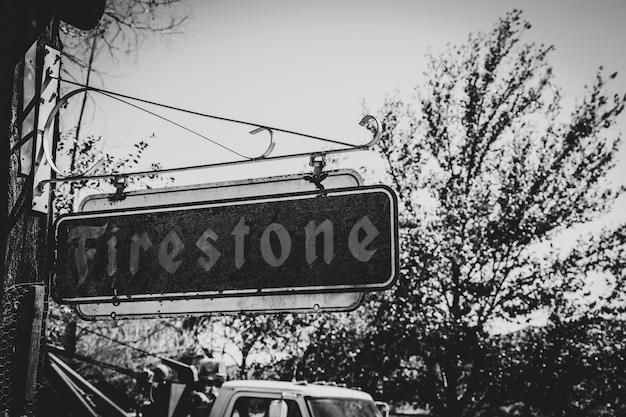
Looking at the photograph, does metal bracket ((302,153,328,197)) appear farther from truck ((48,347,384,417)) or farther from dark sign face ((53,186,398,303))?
truck ((48,347,384,417))

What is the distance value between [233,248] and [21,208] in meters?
0.98

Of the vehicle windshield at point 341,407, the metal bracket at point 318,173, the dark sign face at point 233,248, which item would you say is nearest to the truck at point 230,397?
the vehicle windshield at point 341,407

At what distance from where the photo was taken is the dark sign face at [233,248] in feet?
7.06

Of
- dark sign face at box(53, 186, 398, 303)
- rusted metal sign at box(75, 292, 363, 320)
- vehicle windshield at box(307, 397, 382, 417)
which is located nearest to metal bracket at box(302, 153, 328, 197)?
dark sign face at box(53, 186, 398, 303)

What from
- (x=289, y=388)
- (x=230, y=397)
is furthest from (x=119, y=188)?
(x=230, y=397)

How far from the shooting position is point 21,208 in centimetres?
260

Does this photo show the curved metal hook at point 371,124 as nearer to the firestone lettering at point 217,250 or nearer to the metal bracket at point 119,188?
the firestone lettering at point 217,250

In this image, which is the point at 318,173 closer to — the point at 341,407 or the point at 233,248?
the point at 233,248

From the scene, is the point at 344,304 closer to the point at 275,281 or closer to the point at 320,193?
the point at 275,281

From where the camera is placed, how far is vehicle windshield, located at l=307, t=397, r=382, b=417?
6.55 meters

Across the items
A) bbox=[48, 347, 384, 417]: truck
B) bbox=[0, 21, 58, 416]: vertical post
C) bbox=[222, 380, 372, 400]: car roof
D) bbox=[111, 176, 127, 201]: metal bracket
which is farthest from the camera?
bbox=[222, 380, 372, 400]: car roof

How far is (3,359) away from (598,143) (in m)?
14.2

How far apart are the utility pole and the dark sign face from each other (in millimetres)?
134

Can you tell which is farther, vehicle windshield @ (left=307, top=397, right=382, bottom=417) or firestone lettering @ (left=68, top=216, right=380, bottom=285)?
vehicle windshield @ (left=307, top=397, right=382, bottom=417)
